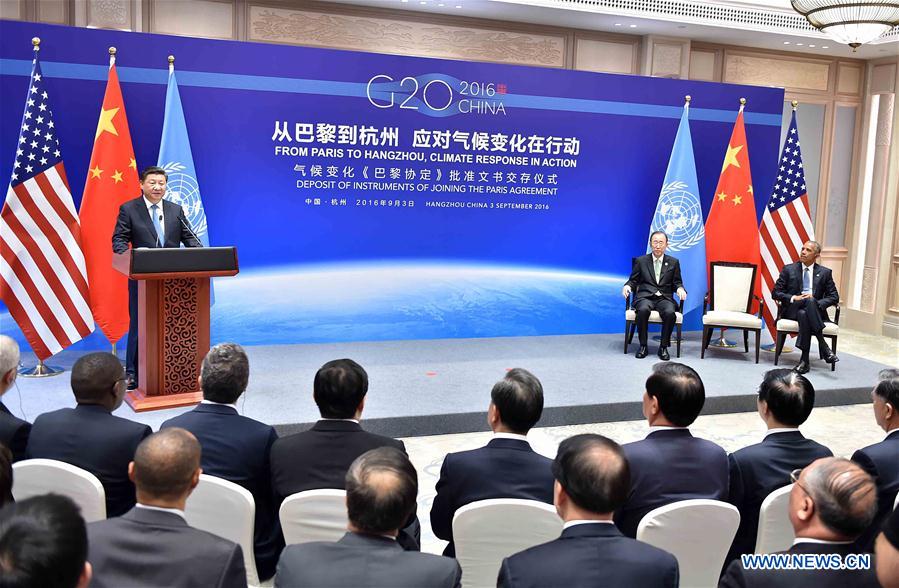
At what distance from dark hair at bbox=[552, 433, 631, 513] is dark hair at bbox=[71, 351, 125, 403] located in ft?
4.96

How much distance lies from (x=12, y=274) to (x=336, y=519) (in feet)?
→ 13.1

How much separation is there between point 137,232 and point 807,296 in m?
5.04

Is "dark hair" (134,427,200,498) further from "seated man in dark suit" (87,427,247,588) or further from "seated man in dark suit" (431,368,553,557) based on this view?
"seated man in dark suit" (431,368,553,557)

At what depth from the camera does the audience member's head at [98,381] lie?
2514 millimetres

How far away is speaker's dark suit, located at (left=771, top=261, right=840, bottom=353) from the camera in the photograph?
6.43 m

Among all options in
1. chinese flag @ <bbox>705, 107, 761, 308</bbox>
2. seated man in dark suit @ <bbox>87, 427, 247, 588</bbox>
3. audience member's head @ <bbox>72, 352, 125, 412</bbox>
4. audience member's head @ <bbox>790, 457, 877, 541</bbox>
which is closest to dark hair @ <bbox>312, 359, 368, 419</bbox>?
audience member's head @ <bbox>72, 352, 125, 412</bbox>

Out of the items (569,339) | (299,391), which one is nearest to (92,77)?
(299,391)

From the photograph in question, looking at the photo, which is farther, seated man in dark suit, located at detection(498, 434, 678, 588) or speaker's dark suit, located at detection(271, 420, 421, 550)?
speaker's dark suit, located at detection(271, 420, 421, 550)

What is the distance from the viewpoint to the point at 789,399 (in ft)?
8.75

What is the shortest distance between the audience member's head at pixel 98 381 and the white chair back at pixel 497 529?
3.95 feet

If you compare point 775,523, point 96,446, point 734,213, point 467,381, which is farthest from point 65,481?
point 734,213

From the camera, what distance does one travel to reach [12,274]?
203 inches

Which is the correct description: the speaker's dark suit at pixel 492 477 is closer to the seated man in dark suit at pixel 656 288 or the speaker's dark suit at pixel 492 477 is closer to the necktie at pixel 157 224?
the necktie at pixel 157 224

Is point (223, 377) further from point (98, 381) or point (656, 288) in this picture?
point (656, 288)
